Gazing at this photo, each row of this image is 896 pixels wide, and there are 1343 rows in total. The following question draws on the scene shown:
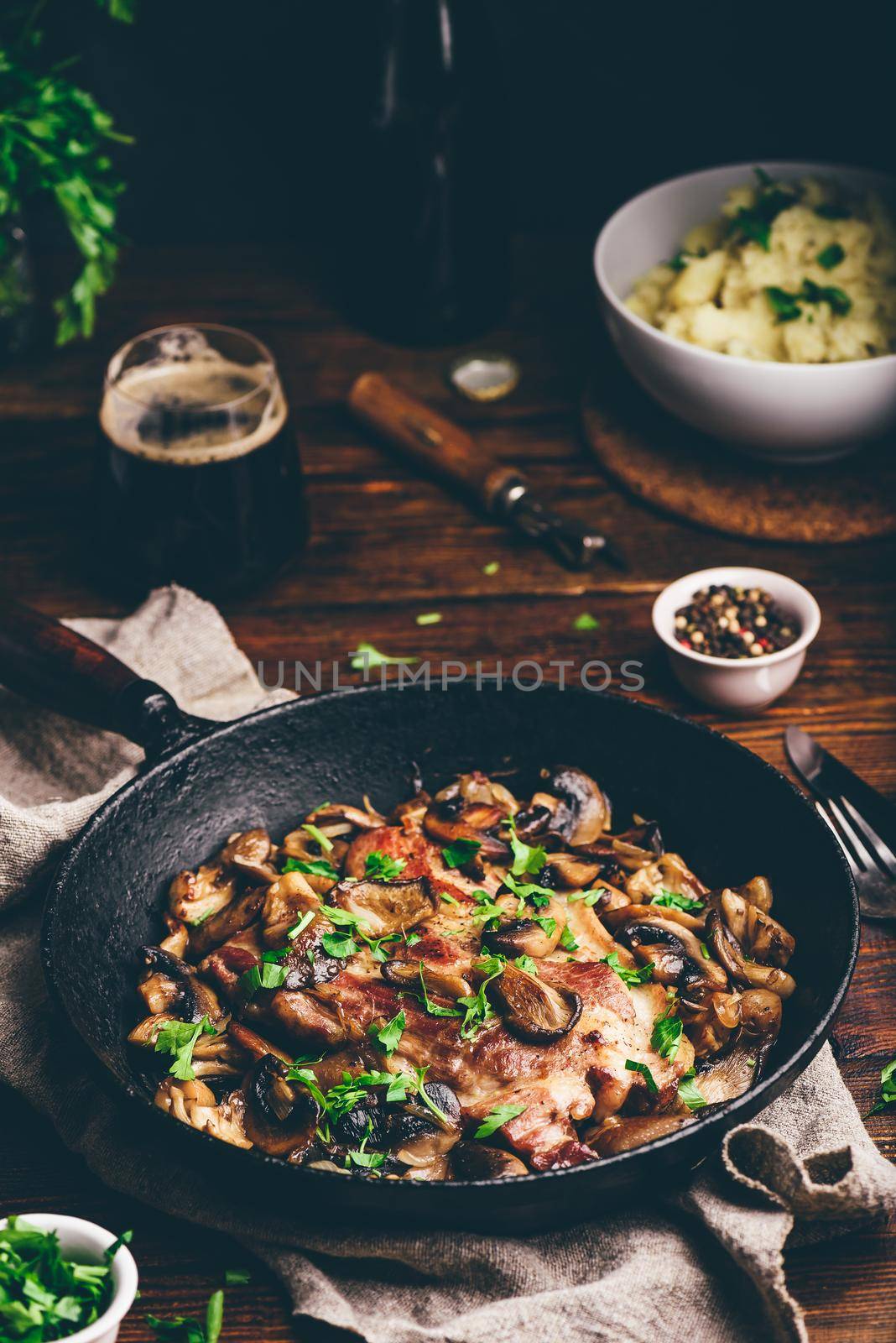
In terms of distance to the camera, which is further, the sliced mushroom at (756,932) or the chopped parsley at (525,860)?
the chopped parsley at (525,860)

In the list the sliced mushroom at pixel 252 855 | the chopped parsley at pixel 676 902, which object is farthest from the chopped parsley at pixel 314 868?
the chopped parsley at pixel 676 902

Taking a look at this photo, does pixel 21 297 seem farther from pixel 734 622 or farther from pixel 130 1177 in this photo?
pixel 130 1177

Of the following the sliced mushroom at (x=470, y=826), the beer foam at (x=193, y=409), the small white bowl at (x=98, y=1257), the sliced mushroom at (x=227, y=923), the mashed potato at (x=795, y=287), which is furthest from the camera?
the mashed potato at (x=795, y=287)

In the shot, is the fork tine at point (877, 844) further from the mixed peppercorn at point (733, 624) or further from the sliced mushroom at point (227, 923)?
the sliced mushroom at point (227, 923)

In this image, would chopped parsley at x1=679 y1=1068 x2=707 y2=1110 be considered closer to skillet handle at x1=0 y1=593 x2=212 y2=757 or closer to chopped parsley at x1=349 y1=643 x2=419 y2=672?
skillet handle at x1=0 y1=593 x2=212 y2=757

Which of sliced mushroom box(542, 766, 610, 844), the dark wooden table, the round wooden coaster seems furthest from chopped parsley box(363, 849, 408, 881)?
the round wooden coaster

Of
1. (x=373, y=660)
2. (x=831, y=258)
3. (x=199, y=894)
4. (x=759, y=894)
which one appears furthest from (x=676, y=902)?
(x=831, y=258)

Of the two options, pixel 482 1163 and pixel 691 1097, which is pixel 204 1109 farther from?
pixel 691 1097

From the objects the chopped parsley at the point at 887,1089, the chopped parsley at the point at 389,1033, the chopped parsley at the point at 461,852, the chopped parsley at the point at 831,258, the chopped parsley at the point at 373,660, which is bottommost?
the chopped parsley at the point at 887,1089

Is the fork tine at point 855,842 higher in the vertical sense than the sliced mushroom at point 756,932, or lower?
lower
